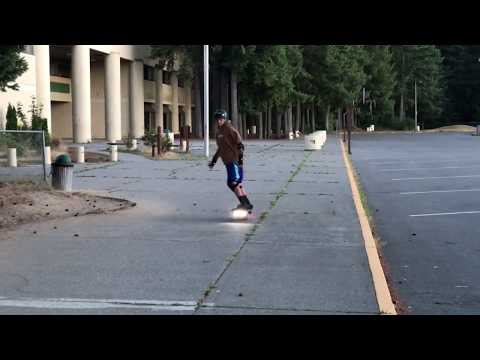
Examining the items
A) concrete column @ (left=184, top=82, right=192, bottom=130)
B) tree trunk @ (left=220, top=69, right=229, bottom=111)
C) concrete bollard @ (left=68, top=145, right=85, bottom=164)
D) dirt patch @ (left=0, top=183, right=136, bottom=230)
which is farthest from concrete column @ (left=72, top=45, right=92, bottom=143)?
dirt patch @ (left=0, top=183, right=136, bottom=230)

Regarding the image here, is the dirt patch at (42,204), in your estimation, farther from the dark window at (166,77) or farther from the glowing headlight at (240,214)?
the dark window at (166,77)

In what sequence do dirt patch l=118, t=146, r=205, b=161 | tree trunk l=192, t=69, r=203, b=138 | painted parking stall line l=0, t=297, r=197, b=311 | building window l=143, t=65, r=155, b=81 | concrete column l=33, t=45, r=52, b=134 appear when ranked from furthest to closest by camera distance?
1. building window l=143, t=65, r=155, b=81
2. tree trunk l=192, t=69, r=203, b=138
3. concrete column l=33, t=45, r=52, b=134
4. dirt patch l=118, t=146, r=205, b=161
5. painted parking stall line l=0, t=297, r=197, b=311

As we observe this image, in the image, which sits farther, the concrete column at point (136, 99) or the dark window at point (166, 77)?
the dark window at point (166, 77)

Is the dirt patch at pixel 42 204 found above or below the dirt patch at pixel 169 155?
below

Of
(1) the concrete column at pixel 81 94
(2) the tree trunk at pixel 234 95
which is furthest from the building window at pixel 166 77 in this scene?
(1) the concrete column at pixel 81 94

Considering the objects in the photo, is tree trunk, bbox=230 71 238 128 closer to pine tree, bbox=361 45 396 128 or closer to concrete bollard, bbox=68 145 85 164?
concrete bollard, bbox=68 145 85 164

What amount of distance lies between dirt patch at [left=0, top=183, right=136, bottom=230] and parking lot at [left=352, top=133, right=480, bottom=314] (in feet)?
16.3

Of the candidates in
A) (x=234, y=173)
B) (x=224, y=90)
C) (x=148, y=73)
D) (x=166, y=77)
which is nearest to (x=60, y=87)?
(x=148, y=73)

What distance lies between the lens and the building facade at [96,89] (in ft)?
123

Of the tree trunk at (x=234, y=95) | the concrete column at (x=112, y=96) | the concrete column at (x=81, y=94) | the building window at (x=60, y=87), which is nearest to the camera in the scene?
the concrete column at (x=81, y=94)

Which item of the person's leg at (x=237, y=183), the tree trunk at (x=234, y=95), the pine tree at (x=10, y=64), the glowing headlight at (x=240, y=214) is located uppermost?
the tree trunk at (x=234, y=95)

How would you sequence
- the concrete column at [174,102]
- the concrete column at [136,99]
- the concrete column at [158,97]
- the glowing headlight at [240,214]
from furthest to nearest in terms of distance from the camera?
the concrete column at [174,102]
the concrete column at [158,97]
the concrete column at [136,99]
the glowing headlight at [240,214]

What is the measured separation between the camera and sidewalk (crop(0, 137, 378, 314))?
6.40 metres
